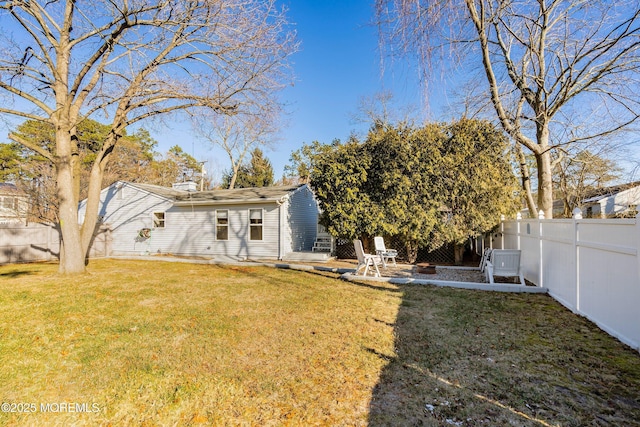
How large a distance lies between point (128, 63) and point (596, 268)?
11.2 meters

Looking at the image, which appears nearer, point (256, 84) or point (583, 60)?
point (583, 60)

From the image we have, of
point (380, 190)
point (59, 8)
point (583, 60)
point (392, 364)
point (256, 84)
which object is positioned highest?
point (59, 8)

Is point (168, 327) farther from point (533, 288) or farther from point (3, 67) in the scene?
point (3, 67)

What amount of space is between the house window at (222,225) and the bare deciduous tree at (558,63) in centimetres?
1157

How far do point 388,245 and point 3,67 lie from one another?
1235 centimetres

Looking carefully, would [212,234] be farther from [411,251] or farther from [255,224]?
[411,251]

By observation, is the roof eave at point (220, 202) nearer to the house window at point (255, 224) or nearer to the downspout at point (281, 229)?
the downspout at point (281, 229)

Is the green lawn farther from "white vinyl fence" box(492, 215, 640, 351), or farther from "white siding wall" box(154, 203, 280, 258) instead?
"white siding wall" box(154, 203, 280, 258)

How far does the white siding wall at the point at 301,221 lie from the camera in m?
13.9

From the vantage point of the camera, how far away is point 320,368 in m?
3.20

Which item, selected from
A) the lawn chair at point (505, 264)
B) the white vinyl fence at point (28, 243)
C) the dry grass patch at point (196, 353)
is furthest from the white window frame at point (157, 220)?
the lawn chair at point (505, 264)

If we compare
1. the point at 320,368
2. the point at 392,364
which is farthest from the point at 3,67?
the point at 392,364

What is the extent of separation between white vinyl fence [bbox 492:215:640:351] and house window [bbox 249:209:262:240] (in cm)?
1028

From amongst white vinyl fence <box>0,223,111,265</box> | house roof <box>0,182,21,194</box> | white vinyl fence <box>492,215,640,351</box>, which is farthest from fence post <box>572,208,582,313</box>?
house roof <box>0,182,21,194</box>
